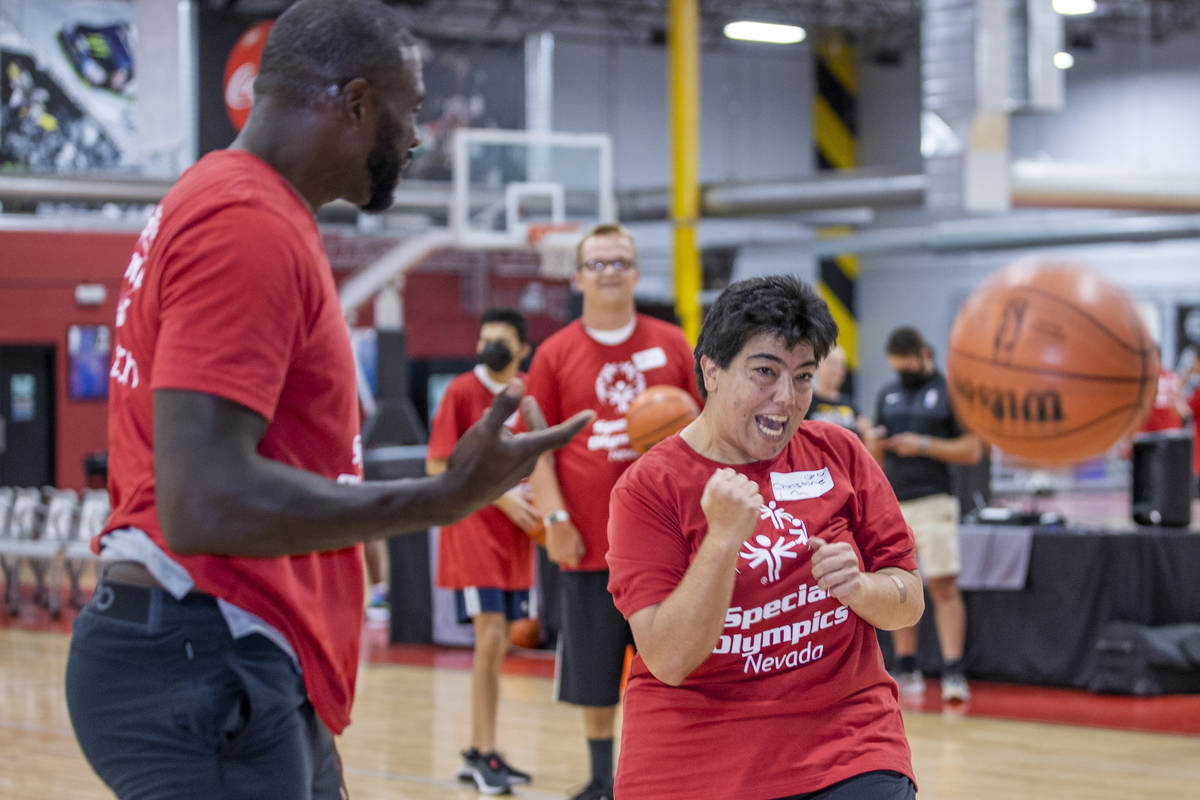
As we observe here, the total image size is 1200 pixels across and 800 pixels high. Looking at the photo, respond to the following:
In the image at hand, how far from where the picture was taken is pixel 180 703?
57.5 inches

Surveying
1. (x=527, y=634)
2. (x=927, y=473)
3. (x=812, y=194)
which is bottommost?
(x=527, y=634)

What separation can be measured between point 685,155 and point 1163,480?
8.27m

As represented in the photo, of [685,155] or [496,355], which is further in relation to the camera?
[685,155]

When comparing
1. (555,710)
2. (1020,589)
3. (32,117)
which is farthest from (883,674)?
(32,117)

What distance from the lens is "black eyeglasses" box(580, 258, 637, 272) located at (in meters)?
4.34

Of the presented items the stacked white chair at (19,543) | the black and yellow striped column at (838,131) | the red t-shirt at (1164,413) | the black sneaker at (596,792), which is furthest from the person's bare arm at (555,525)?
the black and yellow striped column at (838,131)

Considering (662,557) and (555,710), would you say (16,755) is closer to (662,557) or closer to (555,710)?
(555,710)

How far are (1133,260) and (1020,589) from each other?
13.8 m

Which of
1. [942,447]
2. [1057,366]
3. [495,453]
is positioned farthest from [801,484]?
[942,447]

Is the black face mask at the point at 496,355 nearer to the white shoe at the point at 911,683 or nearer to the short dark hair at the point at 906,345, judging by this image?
the short dark hair at the point at 906,345

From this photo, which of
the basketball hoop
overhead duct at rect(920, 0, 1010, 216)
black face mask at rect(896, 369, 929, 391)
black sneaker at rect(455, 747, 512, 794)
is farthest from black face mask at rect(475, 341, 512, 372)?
the basketball hoop

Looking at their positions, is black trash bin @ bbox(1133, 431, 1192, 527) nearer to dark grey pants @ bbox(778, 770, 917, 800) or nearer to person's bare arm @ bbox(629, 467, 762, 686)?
dark grey pants @ bbox(778, 770, 917, 800)

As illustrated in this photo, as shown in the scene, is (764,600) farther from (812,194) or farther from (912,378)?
(812,194)

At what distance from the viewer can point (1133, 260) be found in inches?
756
